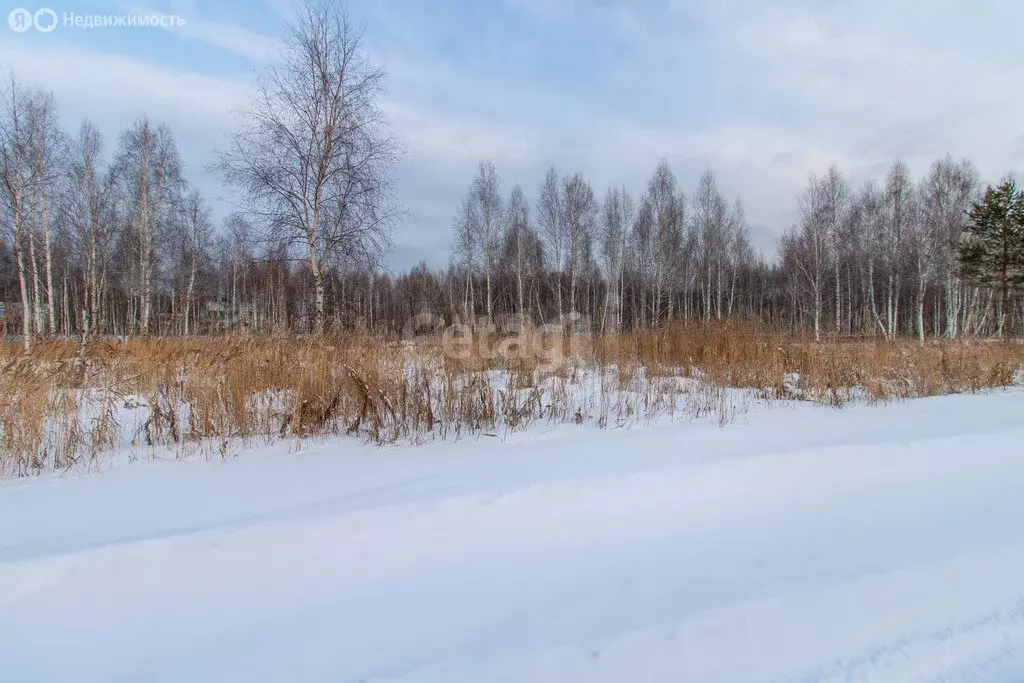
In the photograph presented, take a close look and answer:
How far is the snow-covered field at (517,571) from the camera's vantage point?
4.48 ft

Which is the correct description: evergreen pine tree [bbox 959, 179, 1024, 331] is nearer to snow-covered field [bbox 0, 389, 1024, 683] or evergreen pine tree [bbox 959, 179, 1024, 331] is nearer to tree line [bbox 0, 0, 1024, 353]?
tree line [bbox 0, 0, 1024, 353]

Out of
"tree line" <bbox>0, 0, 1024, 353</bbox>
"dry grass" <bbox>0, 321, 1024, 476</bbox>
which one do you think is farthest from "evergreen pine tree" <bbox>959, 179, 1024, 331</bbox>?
"dry grass" <bbox>0, 321, 1024, 476</bbox>

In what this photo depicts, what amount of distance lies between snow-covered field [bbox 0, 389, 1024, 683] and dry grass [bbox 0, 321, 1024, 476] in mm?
622

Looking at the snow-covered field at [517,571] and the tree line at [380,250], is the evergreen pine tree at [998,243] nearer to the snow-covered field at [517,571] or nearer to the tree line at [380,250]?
the tree line at [380,250]

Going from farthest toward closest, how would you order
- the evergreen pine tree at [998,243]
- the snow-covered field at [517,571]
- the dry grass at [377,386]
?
the evergreen pine tree at [998,243], the dry grass at [377,386], the snow-covered field at [517,571]

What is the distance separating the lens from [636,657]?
4.48ft

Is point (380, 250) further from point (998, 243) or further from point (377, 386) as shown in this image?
point (998, 243)

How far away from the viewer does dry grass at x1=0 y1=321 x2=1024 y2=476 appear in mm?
3307

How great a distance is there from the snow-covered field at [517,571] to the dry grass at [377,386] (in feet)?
2.04

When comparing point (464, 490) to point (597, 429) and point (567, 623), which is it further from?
point (597, 429)

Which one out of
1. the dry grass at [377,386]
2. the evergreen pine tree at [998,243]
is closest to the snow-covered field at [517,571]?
the dry grass at [377,386]

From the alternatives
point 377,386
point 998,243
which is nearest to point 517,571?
point 377,386

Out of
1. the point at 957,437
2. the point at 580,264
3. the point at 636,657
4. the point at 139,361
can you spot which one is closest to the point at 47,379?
the point at 139,361

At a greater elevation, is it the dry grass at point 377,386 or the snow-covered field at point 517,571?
the dry grass at point 377,386
